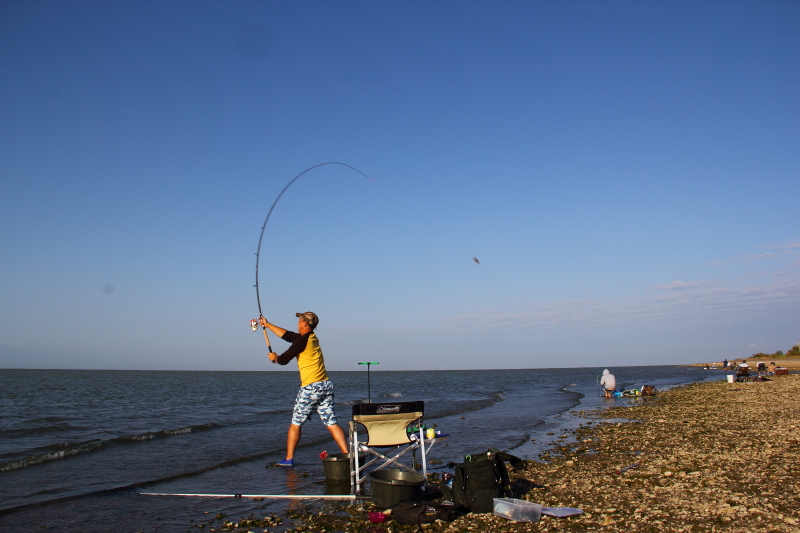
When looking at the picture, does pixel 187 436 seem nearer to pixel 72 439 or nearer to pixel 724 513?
pixel 72 439

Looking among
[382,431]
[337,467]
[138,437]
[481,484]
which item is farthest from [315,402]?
[138,437]

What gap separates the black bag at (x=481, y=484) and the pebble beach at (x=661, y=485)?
0.41 ft

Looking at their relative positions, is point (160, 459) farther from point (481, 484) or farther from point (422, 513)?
point (481, 484)

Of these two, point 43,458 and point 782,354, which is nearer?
point 43,458

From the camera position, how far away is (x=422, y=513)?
16.8ft

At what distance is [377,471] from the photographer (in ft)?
19.5

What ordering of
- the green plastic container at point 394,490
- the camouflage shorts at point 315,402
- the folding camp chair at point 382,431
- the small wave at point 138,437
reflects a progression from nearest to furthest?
the green plastic container at point 394,490 → the folding camp chair at point 382,431 → the camouflage shorts at point 315,402 → the small wave at point 138,437

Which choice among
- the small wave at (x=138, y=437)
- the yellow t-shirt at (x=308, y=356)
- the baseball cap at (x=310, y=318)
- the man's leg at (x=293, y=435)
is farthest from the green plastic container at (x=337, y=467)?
the small wave at (x=138, y=437)

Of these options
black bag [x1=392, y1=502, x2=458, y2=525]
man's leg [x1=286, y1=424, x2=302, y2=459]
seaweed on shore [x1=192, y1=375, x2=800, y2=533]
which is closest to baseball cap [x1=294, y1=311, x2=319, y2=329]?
man's leg [x1=286, y1=424, x2=302, y2=459]

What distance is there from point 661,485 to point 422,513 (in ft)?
9.13

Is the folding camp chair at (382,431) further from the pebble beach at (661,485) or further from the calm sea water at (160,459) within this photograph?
the calm sea water at (160,459)

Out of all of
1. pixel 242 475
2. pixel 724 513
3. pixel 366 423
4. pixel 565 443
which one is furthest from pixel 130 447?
pixel 724 513

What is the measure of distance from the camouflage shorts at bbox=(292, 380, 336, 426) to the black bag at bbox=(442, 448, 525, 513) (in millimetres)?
2396

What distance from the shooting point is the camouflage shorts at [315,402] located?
730 centimetres
